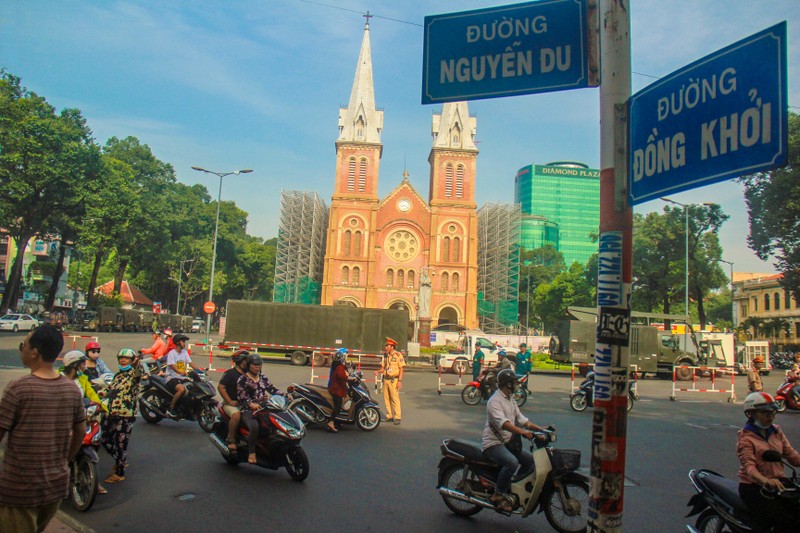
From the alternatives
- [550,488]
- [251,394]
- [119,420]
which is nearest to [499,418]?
[550,488]

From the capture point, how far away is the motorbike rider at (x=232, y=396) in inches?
281

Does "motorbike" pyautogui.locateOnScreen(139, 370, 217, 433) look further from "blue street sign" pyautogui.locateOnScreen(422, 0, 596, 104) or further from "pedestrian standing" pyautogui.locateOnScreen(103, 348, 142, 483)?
"blue street sign" pyautogui.locateOnScreen(422, 0, 596, 104)

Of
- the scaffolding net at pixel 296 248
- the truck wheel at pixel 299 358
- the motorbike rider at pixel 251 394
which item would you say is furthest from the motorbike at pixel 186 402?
the scaffolding net at pixel 296 248

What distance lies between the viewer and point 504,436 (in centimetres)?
554

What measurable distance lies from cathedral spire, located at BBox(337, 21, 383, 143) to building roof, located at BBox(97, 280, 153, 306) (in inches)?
1181

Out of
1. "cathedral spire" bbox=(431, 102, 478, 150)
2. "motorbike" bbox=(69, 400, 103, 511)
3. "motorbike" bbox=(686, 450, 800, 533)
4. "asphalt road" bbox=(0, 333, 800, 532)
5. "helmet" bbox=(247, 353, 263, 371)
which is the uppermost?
"cathedral spire" bbox=(431, 102, 478, 150)

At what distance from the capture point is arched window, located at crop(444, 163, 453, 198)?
6119cm

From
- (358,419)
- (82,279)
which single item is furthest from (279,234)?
(358,419)

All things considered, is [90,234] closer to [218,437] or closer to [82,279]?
[82,279]

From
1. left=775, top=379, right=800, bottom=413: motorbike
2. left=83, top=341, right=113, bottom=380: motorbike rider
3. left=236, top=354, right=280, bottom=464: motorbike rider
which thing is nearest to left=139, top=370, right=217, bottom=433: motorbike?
left=83, top=341, right=113, bottom=380: motorbike rider

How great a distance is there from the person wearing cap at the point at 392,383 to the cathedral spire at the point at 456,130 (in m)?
51.1

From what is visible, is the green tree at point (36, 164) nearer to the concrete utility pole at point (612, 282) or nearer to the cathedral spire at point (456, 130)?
the cathedral spire at point (456, 130)

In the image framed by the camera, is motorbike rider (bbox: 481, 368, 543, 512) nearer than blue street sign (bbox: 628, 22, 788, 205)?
No

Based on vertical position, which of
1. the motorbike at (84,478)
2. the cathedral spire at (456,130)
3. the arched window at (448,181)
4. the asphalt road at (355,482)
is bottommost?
the asphalt road at (355,482)
